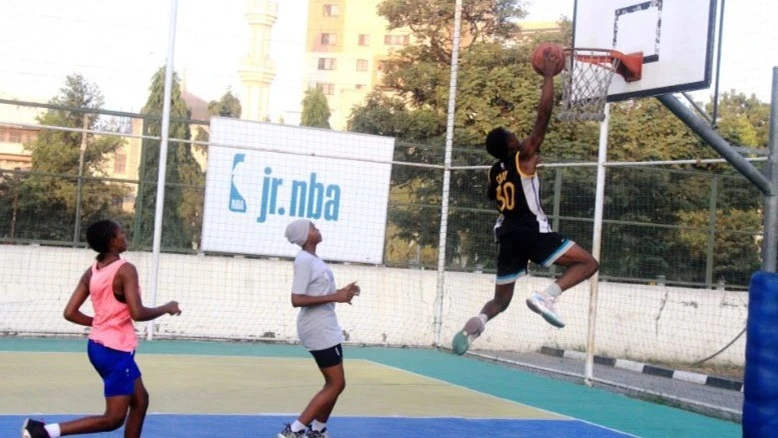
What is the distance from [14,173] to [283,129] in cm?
443

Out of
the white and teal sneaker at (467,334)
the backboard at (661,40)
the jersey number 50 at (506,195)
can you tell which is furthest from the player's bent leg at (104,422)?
the backboard at (661,40)

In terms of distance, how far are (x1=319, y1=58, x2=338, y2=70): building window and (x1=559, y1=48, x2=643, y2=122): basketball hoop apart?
2560 inches

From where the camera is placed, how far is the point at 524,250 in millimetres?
8703

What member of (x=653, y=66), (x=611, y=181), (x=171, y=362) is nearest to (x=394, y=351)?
(x=171, y=362)

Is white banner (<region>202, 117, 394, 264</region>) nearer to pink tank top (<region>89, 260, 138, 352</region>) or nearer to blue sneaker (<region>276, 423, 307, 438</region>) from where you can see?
blue sneaker (<region>276, 423, 307, 438</region>)

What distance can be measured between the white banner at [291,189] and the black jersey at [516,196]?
10.2 meters

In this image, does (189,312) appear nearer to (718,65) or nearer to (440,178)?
(440,178)

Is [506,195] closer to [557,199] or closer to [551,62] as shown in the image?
[551,62]

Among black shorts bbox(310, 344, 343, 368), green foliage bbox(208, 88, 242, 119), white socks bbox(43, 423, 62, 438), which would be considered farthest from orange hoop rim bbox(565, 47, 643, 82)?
green foliage bbox(208, 88, 242, 119)

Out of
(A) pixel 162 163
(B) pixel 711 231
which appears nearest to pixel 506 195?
(A) pixel 162 163

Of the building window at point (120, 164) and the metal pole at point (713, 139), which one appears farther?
the building window at point (120, 164)

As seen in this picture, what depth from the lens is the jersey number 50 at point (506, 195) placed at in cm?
853

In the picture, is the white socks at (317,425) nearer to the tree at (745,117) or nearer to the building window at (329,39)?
the tree at (745,117)

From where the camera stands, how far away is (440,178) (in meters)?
20.7
